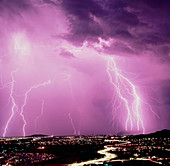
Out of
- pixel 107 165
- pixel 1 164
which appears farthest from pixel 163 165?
pixel 1 164

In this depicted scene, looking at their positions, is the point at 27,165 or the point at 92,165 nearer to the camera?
the point at 92,165

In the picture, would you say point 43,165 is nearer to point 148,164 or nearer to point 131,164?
point 131,164

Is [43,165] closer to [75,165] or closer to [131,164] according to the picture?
[75,165]

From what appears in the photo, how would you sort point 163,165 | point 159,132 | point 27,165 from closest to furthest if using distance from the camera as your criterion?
point 163,165
point 27,165
point 159,132

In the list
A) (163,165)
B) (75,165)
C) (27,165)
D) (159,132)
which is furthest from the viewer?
(159,132)

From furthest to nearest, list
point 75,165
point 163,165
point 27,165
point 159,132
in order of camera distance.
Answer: point 159,132, point 27,165, point 75,165, point 163,165

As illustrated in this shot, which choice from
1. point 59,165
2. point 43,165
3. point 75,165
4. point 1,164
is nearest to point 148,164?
point 75,165

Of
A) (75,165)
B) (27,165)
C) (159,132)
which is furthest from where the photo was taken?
(159,132)

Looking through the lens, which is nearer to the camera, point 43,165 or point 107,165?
point 107,165
